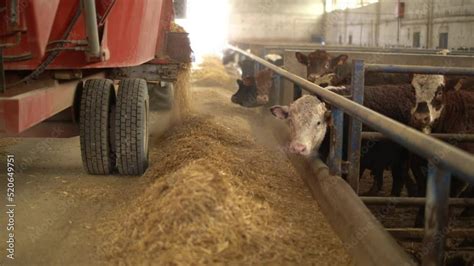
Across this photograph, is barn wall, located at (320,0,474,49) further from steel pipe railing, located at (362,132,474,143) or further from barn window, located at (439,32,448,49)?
steel pipe railing, located at (362,132,474,143)

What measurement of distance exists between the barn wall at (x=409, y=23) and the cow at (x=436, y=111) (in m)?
8.25

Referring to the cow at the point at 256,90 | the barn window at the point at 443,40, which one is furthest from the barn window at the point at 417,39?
the cow at the point at 256,90

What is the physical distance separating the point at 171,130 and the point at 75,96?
2.80 meters

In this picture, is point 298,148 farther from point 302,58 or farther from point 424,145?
point 302,58

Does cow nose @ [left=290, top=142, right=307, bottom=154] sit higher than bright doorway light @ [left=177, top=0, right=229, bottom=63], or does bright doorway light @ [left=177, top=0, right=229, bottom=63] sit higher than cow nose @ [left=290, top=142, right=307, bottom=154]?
bright doorway light @ [left=177, top=0, right=229, bottom=63]

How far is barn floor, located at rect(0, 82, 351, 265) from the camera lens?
3.21 metres

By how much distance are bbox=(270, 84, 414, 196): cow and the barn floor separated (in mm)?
495

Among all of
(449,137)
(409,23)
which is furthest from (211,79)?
(449,137)

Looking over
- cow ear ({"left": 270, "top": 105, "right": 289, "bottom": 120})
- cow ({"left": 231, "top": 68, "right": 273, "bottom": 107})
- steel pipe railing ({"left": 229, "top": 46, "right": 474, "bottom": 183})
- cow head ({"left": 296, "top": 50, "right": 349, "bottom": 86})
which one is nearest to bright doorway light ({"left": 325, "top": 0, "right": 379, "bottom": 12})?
cow ({"left": 231, "top": 68, "right": 273, "bottom": 107})

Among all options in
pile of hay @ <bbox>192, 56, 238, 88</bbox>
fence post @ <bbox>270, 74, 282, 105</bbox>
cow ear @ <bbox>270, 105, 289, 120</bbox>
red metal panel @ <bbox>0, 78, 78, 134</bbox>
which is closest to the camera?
red metal panel @ <bbox>0, 78, 78, 134</bbox>

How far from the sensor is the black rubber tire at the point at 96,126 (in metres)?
5.25

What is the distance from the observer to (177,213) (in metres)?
3.31

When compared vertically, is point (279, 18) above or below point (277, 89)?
above

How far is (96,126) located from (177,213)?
2.25m
